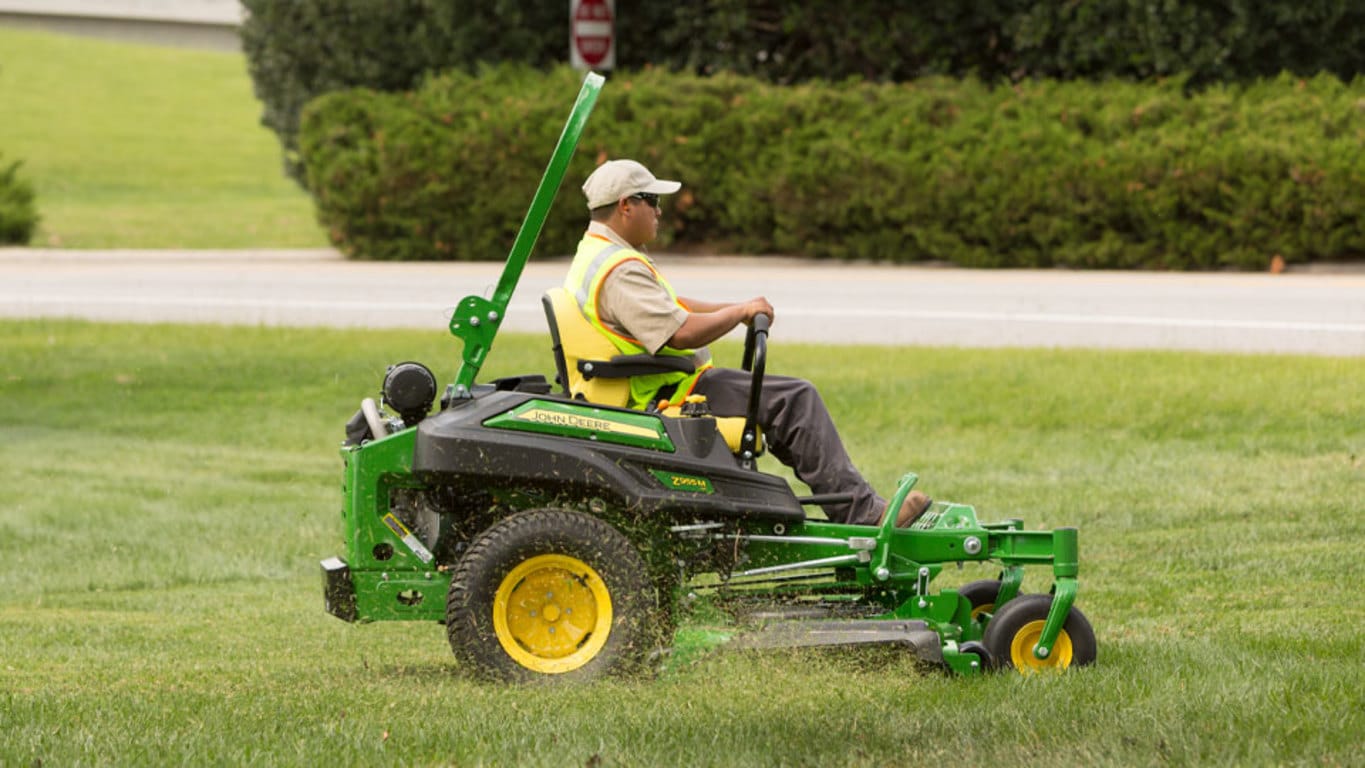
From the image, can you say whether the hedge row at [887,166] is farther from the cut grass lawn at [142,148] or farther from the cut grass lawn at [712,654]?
the cut grass lawn at [142,148]

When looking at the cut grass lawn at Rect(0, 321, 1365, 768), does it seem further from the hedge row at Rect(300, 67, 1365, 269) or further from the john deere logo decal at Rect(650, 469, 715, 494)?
the hedge row at Rect(300, 67, 1365, 269)

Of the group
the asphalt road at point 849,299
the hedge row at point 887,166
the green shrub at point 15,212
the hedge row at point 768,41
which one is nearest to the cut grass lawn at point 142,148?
the green shrub at point 15,212

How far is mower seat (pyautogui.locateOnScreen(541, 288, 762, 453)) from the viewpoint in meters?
6.47

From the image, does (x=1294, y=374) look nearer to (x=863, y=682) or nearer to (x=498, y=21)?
(x=863, y=682)

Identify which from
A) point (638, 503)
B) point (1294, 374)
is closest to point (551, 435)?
point (638, 503)

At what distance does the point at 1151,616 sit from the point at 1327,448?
4319 mm

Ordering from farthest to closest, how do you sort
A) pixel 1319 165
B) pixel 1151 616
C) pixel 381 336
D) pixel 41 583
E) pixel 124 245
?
1. pixel 124 245
2. pixel 1319 165
3. pixel 381 336
4. pixel 41 583
5. pixel 1151 616

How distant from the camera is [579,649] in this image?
6184 mm

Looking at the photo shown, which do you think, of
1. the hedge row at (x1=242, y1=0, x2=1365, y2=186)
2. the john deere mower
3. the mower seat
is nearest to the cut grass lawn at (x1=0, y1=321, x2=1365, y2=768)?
the john deere mower

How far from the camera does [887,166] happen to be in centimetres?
2086

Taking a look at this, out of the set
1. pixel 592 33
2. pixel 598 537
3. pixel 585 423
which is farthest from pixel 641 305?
pixel 592 33

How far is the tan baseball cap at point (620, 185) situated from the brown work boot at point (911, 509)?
1.26m

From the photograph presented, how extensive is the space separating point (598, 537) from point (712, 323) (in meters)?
0.77

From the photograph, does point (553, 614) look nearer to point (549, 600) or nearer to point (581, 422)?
point (549, 600)
